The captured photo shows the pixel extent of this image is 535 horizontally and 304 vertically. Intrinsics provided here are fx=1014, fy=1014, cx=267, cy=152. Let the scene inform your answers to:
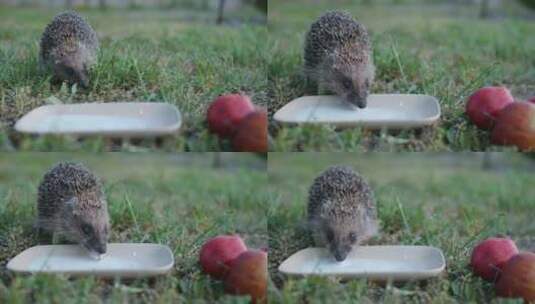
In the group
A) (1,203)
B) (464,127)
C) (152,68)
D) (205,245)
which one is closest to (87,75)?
(152,68)

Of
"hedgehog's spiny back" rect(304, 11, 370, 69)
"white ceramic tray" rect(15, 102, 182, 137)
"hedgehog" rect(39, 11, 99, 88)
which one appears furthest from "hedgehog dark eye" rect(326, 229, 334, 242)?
"hedgehog" rect(39, 11, 99, 88)

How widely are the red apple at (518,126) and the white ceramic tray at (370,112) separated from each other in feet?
1.22

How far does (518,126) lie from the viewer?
5.73 metres

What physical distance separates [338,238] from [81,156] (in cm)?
218

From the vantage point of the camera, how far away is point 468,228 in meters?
6.23

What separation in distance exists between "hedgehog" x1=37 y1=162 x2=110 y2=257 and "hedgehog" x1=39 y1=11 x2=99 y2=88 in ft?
1.86

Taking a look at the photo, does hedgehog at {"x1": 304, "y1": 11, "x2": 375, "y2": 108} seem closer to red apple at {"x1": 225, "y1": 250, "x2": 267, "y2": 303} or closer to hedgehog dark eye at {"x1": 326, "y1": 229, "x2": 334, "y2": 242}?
hedgehog dark eye at {"x1": 326, "y1": 229, "x2": 334, "y2": 242}

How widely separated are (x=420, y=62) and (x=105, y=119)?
220cm

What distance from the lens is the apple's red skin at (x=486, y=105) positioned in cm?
587

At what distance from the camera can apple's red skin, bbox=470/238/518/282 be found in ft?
17.9

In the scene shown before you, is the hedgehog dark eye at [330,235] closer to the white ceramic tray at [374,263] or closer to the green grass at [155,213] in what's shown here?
the white ceramic tray at [374,263]

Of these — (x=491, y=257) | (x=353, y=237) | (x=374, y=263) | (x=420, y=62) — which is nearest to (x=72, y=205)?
(x=353, y=237)

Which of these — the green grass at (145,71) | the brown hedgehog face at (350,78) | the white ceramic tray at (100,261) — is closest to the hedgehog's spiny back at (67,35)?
the green grass at (145,71)

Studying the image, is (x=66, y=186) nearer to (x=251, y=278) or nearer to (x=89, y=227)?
(x=89, y=227)
